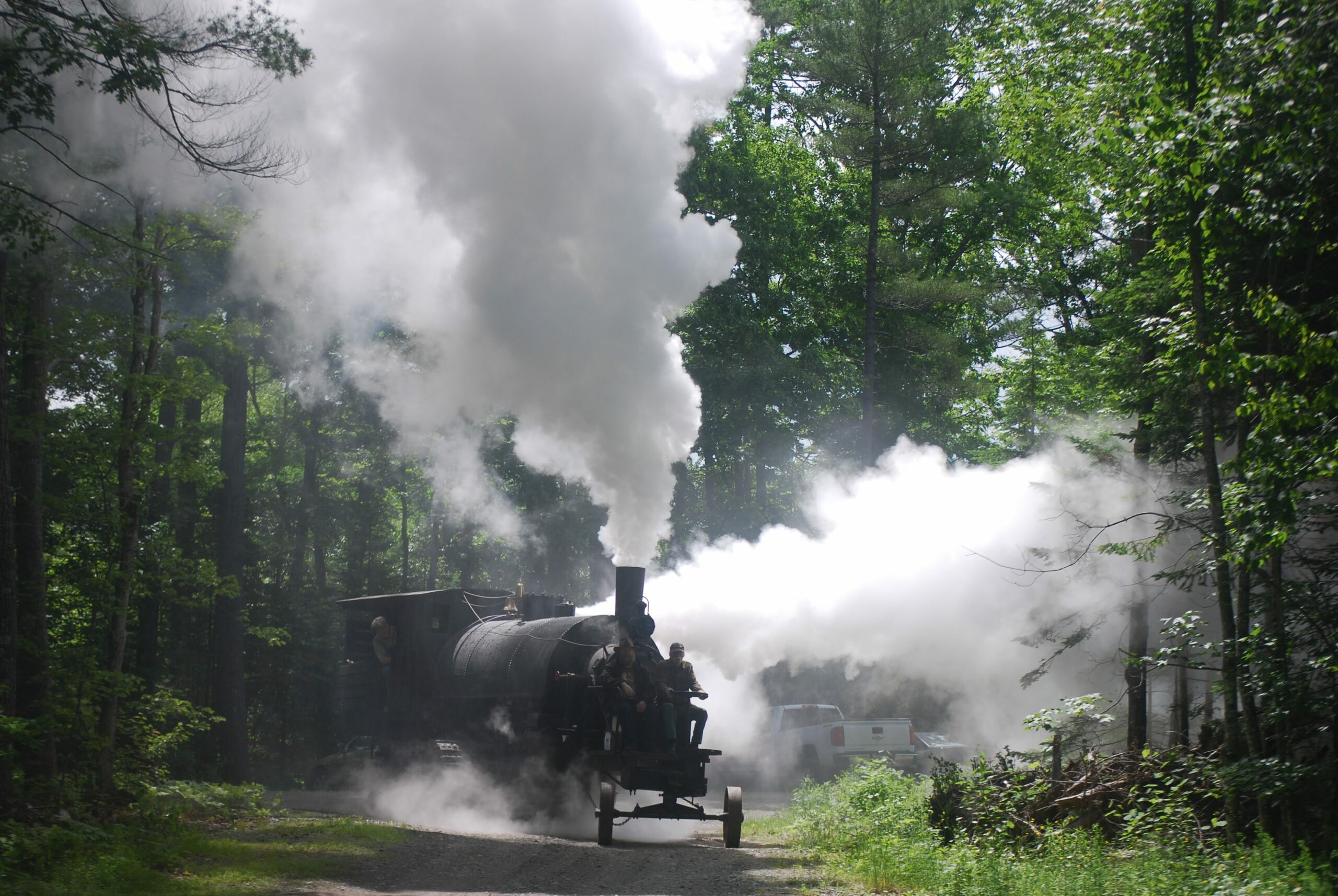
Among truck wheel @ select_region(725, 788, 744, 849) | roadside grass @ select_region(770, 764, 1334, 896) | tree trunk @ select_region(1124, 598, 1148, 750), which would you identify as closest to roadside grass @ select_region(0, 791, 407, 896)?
truck wheel @ select_region(725, 788, 744, 849)

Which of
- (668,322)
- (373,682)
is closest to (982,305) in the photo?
(668,322)

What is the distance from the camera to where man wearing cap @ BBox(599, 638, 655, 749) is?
40.5ft

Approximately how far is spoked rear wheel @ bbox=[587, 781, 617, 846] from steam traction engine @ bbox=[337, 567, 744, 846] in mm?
14

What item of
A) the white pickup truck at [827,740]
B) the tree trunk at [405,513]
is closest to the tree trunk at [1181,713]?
the white pickup truck at [827,740]

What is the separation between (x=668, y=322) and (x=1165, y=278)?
810 cm

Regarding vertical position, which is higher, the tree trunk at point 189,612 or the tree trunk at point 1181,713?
the tree trunk at point 189,612

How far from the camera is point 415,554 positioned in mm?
49125

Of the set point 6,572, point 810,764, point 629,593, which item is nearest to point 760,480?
point 810,764

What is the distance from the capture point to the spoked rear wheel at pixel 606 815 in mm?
11688

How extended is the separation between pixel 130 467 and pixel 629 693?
6411 mm

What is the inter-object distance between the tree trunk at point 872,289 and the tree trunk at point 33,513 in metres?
16.4

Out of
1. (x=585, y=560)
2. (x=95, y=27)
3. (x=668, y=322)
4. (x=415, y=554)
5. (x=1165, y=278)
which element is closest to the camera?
(x=95, y=27)

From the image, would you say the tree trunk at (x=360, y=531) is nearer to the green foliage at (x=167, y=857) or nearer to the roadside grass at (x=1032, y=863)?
the green foliage at (x=167, y=857)

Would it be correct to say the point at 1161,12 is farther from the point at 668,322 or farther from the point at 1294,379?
the point at 668,322
